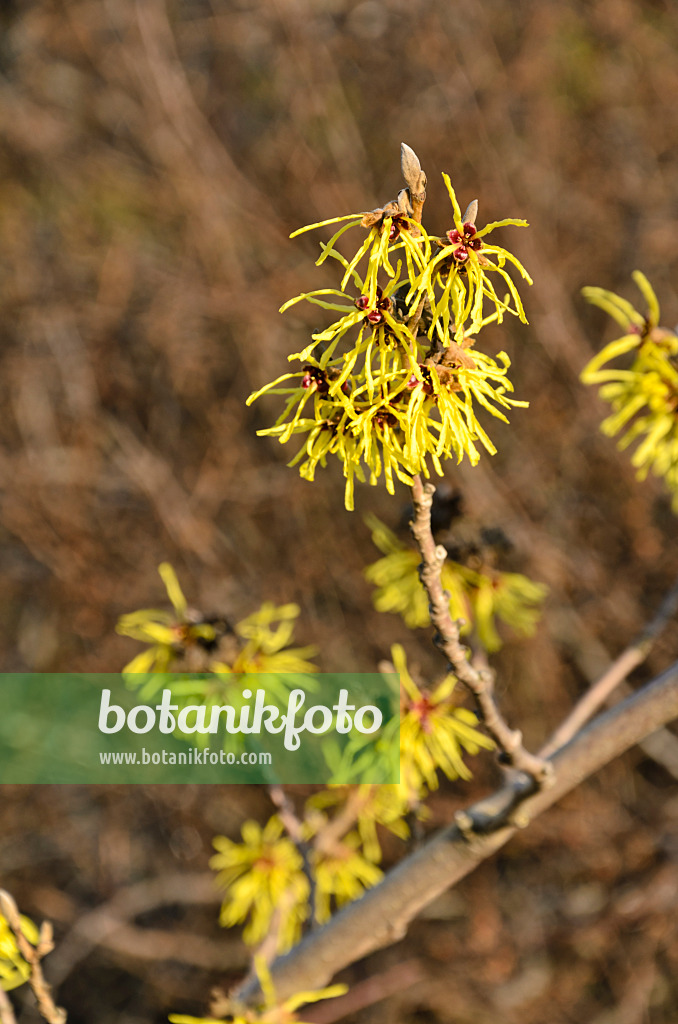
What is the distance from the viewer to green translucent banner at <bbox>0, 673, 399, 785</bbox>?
4.00 feet

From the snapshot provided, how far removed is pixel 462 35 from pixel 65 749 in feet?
14.4

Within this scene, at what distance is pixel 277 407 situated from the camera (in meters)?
4.57

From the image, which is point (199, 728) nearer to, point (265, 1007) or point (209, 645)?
point (209, 645)

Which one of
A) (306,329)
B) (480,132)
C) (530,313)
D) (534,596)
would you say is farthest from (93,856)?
(480,132)

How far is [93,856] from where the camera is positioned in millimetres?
3846

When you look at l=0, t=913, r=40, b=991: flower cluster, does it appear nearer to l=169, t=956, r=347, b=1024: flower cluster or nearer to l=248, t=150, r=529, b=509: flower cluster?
l=169, t=956, r=347, b=1024: flower cluster

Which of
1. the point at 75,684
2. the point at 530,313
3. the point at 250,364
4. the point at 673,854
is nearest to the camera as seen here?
the point at 673,854

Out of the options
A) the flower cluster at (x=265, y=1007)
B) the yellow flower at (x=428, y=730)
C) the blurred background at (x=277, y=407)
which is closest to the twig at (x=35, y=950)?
the flower cluster at (x=265, y=1007)

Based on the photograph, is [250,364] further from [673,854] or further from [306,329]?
[673,854]

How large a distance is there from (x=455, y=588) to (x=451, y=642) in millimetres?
477

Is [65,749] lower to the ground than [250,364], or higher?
lower

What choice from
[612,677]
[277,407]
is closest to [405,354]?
[612,677]

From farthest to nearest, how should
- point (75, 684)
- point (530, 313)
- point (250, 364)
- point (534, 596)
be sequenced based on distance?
point (250, 364), point (75, 684), point (530, 313), point (534, 596)

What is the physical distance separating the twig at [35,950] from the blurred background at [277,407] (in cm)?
232
